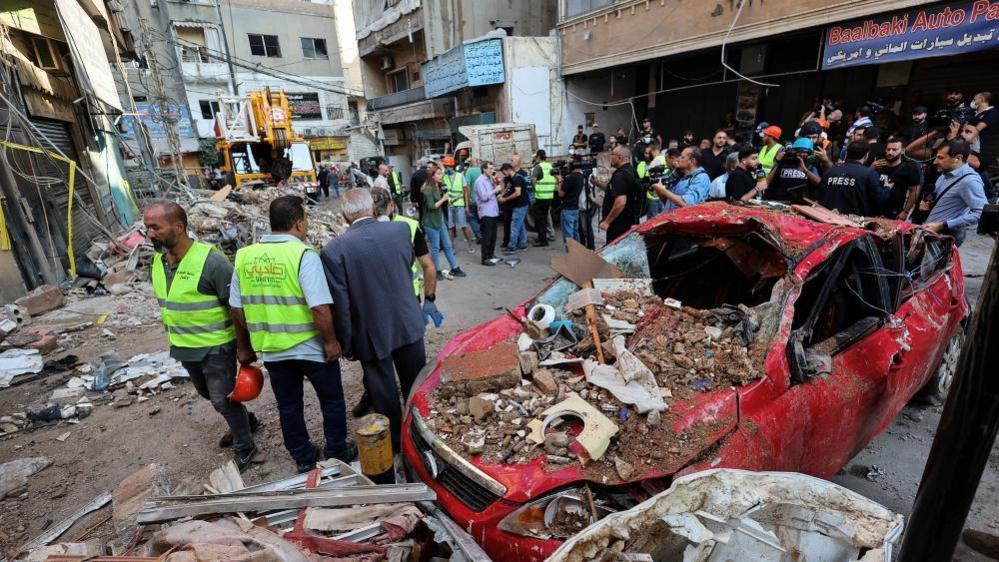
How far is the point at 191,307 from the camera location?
10.0 feet

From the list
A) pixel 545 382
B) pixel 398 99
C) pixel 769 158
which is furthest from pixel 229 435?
pixel 398 99

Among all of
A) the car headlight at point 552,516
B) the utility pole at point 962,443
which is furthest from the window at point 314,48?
the utility pole at point 962,443

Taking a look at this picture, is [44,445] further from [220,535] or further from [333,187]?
[333,187]

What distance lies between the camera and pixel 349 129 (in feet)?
111

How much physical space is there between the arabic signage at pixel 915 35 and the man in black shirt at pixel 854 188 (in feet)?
18.0

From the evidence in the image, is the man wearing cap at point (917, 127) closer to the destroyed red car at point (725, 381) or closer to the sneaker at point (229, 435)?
the destroyed red car at point (725, 381)

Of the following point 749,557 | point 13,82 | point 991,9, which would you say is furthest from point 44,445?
point 991,9

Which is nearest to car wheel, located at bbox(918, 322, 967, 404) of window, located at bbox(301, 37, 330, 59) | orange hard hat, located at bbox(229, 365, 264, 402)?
orange hard hat, located at bbox(229, 365, 264, 402)

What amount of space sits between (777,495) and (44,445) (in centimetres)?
550

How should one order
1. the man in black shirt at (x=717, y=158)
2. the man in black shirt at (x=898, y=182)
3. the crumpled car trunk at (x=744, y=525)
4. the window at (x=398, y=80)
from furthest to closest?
the window at (x=398, y=80) → the man in black shirt at (x=717, y=158) → the man in black shirt at (x=898, y=182) → the crumpled car trunk at (x=744, y=525)

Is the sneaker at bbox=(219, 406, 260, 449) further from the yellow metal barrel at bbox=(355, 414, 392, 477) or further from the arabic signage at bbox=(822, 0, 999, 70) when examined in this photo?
the arabic signage at bbox=(822, 0, 999, 70)

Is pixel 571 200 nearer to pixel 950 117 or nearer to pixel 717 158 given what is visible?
pixel 717 158

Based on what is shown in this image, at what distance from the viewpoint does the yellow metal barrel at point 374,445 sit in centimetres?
253

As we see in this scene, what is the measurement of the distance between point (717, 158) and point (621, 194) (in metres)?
2.62
